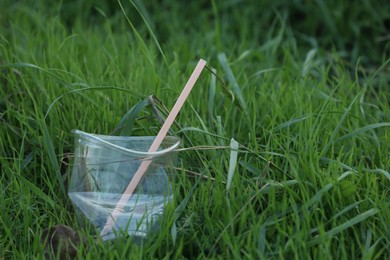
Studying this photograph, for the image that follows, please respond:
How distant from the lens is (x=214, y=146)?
81.1 inches

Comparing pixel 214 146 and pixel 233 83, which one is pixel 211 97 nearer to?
pixel 233 83

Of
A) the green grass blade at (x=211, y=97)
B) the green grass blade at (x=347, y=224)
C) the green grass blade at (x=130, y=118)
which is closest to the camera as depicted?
the green grass blade at (x=347, y=224)

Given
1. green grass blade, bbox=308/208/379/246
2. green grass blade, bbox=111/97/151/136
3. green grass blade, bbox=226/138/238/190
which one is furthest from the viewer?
green grass blade, bbox=111/97/151/136

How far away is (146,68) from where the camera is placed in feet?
8.82

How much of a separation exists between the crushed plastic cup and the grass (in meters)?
0.05

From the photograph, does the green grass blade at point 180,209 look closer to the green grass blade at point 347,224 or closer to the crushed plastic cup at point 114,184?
the crushed plastic cup at point 114,184

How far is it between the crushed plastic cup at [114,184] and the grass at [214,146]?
52 millimetres

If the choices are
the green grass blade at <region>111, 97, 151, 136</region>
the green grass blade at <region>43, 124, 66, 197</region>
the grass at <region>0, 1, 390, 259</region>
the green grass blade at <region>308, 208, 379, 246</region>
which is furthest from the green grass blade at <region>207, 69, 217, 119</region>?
the green grass blade at <region>308, 208, 379, 246</region>

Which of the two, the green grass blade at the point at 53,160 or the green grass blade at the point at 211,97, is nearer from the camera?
the green grass blade at the point at 53,160

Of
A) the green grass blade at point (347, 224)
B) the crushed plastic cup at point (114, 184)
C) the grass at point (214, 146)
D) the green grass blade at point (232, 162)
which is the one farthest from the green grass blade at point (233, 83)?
the green grass blade at point (347, 224)

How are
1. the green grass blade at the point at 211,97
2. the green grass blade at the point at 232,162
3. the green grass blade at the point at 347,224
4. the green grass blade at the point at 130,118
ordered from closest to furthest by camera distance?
the green grass blade at the point at 347,224, the green grass blade at the point at 232,162, the green grass blade at the point at 130,118, the green grass blade at the point at 211,97

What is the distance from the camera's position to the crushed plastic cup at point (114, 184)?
6.26 ft

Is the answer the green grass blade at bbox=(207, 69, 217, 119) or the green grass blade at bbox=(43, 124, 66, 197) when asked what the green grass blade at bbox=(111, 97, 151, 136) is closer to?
the green grass blade at bbox=(43, 124, 66, 197)

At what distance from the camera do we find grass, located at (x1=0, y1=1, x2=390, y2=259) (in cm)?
189
